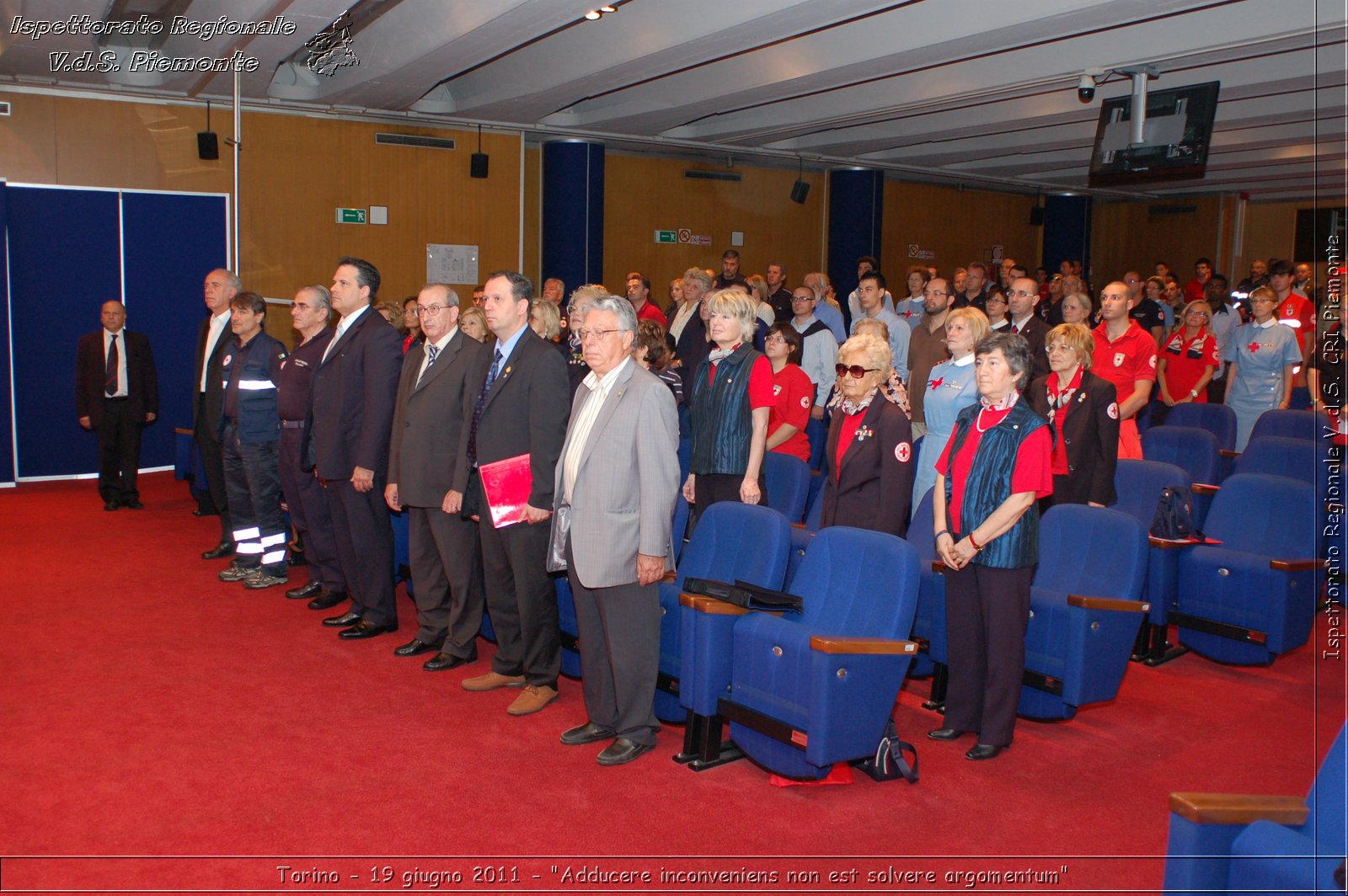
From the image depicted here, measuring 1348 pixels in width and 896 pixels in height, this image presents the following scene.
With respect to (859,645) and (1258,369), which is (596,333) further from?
(1258,369)

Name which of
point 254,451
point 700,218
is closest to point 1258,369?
point 254,451

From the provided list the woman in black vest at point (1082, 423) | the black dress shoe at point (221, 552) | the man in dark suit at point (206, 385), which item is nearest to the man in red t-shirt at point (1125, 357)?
the woman in black vest at point (1082, 423)

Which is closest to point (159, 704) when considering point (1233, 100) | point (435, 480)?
point (435, 480)

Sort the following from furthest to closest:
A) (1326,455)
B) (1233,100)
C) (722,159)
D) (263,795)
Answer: (722,159) < (1233,100) < (1326,455) < (263,795)

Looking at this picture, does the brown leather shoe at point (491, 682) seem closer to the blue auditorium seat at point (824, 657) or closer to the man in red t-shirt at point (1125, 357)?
the blue auditorium seat at point (824, 657)

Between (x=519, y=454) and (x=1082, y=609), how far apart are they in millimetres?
2183

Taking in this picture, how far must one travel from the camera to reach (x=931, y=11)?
7246 mm

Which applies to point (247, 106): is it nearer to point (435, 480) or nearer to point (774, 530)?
point (435, 480)

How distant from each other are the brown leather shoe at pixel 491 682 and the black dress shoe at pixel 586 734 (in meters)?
0.60

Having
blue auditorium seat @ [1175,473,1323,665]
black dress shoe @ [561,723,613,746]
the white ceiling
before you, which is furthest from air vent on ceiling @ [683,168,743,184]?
black dress shoe @ [561,723,613,746]

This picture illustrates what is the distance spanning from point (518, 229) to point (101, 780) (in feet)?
28.6

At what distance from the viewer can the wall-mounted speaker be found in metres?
9.41

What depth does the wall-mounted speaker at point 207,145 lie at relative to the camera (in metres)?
9.41

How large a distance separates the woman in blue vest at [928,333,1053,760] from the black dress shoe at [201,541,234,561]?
4567 mm
